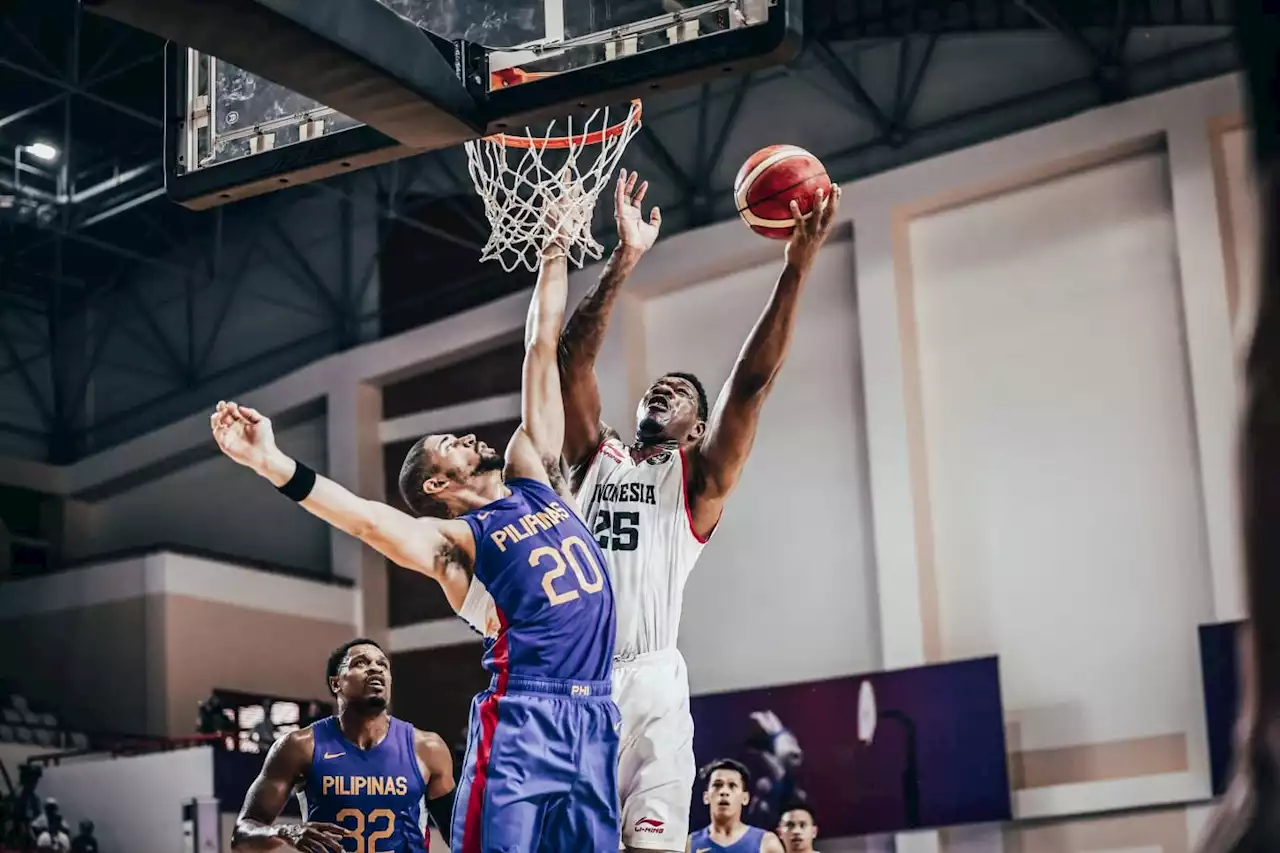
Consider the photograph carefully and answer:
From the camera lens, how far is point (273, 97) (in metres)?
5.50

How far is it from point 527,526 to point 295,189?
1533cm

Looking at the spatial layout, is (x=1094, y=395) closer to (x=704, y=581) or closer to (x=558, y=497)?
(x=704, y=581)

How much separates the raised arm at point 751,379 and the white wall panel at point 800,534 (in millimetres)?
9056

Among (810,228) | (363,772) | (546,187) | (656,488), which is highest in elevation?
(546,187)

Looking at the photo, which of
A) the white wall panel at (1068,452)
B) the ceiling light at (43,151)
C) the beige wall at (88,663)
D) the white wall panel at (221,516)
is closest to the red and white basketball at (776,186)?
the white wall panel at (1068,452)

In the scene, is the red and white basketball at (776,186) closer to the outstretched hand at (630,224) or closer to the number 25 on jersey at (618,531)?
the outstretched hand at (630,224)

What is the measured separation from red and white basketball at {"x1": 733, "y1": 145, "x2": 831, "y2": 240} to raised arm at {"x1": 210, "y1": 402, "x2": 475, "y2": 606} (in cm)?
146

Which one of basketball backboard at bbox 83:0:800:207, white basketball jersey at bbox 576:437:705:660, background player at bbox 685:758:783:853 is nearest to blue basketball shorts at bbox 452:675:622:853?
white basketball jersey at bbox 576:437:705:660

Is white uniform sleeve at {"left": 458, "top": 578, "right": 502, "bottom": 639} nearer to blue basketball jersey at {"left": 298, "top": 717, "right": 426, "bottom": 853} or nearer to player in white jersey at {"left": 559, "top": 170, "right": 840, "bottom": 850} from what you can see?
player in white jersey at {"left": 559, "top": 170, "right": 840, "bottom": 850}

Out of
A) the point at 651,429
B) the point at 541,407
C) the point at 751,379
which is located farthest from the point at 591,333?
the point at 751,379

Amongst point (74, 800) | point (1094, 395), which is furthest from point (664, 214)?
point (74, 800)

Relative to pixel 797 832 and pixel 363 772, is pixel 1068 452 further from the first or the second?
pixel 363 772

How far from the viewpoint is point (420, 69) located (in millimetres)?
5043

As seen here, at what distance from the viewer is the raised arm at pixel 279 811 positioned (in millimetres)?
6043
